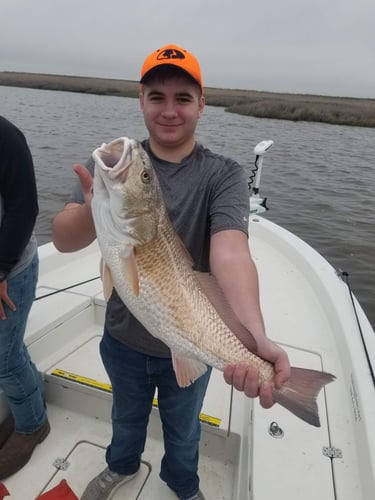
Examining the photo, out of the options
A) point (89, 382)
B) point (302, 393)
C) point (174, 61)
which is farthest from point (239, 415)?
point (174, 61)

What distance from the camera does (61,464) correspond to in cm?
303

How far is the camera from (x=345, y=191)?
15180 mm

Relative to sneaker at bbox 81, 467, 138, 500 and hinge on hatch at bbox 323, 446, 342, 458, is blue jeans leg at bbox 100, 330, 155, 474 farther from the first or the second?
hinge on hatch at bbox 323, 446, 342, 458

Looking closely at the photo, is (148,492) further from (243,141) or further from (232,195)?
(243,141)

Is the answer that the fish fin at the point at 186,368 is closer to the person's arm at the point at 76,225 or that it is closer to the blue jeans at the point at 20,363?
the person's arm at the point at 76,225

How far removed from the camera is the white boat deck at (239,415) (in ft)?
8.02

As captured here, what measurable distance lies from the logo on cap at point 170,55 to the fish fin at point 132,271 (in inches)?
40.8

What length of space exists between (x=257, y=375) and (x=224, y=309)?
1.10 ft

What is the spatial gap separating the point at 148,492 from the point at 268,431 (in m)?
0.99

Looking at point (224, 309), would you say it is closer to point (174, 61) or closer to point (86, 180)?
point (86, 180)

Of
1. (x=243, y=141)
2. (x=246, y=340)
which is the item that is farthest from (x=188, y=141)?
(x=243, y=141)

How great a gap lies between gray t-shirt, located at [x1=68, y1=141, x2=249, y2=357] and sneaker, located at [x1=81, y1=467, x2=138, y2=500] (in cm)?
117

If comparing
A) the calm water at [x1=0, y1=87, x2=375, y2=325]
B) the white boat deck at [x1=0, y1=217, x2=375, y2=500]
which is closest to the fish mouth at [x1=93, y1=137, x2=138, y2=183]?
the white boat deck at [x1=0, y1=217, x2=375, y2=500]

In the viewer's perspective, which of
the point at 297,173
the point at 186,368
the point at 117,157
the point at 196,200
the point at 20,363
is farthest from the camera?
the point at 297,173
